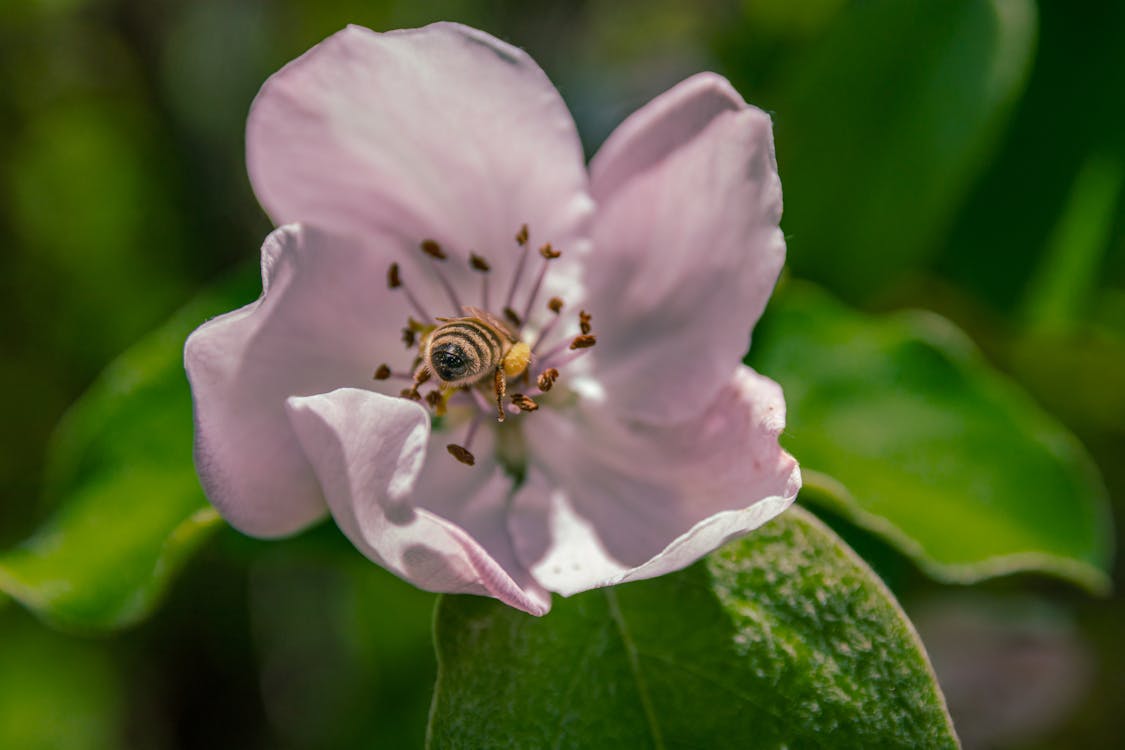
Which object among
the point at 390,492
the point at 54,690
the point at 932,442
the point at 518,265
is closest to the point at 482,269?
the point at 518,265

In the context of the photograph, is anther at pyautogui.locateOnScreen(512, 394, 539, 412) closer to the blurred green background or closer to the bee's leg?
the bee's leg

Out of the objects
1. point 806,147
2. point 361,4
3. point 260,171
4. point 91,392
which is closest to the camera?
point 260,171

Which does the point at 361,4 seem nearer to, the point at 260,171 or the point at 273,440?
the point at 260,171

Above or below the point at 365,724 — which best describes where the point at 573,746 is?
above

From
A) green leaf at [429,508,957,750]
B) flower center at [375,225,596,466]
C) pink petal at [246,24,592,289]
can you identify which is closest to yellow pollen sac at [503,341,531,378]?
flower center at [375,225,596,466]

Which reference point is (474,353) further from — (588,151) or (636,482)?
(588,151)

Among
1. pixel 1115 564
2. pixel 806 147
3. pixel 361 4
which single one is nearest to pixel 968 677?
pixel 1115 564

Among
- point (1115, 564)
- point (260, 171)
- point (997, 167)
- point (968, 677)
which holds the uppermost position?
point (260, 171)
